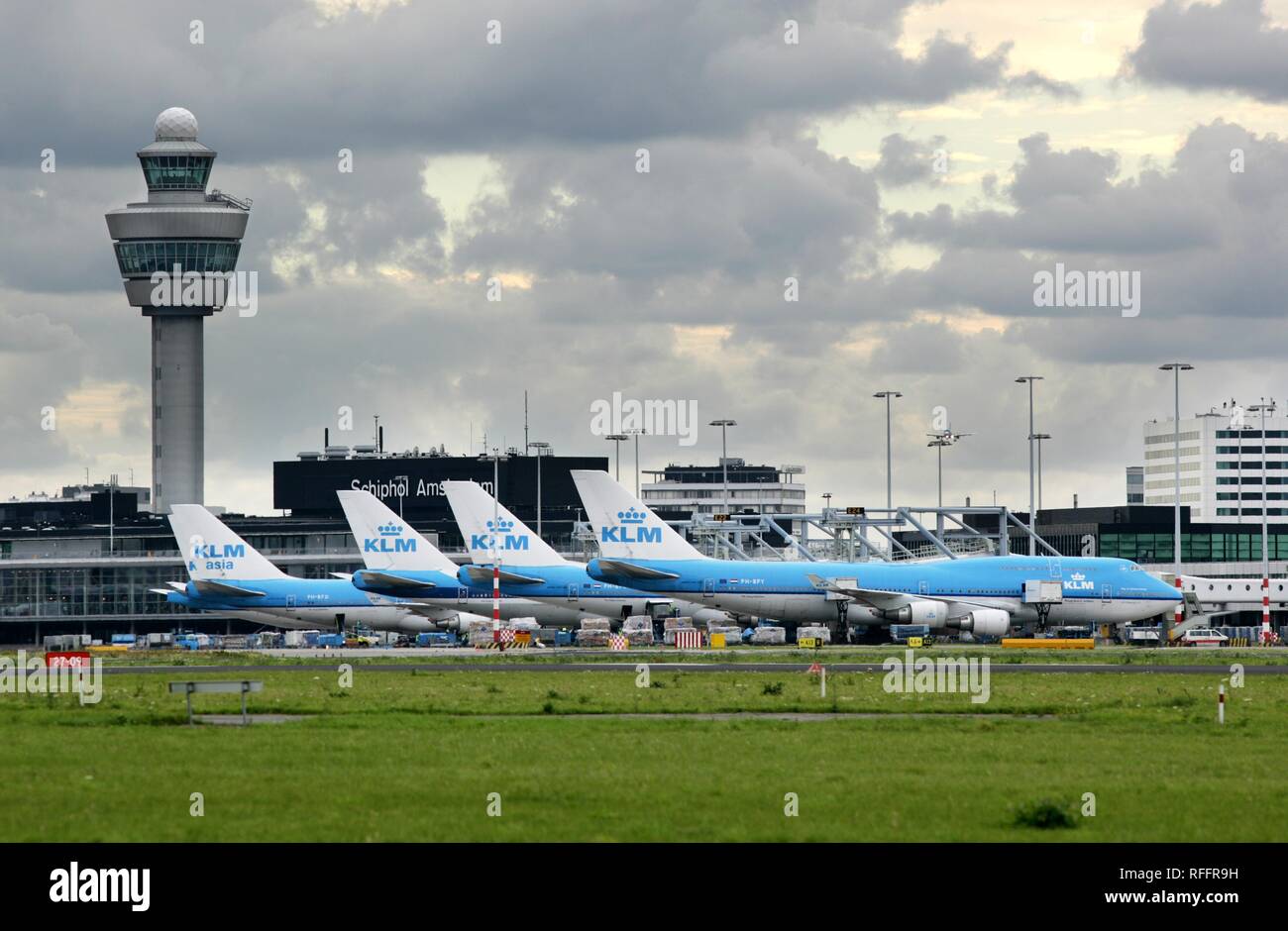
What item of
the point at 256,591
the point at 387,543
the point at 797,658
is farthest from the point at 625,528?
the point at 256,591

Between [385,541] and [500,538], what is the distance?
9.28 metres

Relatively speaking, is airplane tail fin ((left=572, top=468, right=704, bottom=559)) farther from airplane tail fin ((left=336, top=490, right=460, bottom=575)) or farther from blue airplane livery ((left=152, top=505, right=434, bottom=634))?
blue airplane livery ((left=152, top=505, right=434, bottom=634))

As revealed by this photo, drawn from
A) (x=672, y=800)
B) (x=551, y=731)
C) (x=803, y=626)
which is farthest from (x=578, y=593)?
(x=672, y=800)

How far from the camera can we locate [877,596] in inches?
4060

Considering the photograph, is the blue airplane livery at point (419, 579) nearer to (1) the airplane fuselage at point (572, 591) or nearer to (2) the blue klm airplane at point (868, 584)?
(1) the airplane fuselage at point (572, 591)

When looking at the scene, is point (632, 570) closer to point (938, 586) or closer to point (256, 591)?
point (938, 586)

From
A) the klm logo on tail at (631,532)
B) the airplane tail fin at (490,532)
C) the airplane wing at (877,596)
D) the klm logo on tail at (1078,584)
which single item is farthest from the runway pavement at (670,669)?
the airplane tail fin at (490,532)

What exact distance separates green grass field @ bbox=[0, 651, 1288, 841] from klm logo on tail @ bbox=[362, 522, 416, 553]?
68269mm

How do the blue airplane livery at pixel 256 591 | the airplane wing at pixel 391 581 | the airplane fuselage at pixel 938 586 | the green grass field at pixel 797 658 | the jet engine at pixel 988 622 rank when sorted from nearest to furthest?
the green grass field at pixel 797 658, the jet engine at pixel 988 622, the airplane fuselage at pixel 938 586, the airplane wing at pixel 391 581, the blue airplane livery at pixel 256 591

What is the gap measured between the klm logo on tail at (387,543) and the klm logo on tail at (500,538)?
4588 millimetres

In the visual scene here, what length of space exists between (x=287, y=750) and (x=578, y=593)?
7890cm

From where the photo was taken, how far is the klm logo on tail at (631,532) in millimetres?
103625

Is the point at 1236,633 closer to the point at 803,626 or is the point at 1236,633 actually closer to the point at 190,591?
the point at 803,626
